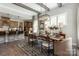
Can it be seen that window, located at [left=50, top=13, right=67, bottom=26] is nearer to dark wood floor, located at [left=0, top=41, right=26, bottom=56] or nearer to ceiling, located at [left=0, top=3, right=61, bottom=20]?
ceiling, located at [left=0, top=3, right=61, bottom=20]

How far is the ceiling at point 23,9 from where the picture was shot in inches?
86.7

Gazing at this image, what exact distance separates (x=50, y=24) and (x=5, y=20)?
3.07 ft

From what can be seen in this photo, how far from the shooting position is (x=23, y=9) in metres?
2.24

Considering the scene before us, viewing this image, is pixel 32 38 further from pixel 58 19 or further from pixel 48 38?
pixel 58 19

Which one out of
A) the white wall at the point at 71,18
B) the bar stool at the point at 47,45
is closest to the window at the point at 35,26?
the bar stool at the point at 47,45

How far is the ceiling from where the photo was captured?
2.20 meters

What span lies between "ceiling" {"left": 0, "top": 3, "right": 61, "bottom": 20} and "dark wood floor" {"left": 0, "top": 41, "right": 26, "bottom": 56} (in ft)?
1.94

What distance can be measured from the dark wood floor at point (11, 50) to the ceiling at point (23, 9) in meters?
0.59

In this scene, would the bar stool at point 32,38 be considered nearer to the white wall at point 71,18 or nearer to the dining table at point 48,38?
the dining table at point 48,38

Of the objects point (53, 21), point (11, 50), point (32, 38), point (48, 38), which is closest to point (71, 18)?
point (53, 21)

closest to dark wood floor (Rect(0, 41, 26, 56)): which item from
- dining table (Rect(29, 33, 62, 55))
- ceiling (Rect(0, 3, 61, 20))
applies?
dining table (Rect(29, 33, 62, 55))

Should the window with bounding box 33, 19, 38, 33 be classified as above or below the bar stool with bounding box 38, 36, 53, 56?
above

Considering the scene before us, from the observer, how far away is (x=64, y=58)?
2.27 meters

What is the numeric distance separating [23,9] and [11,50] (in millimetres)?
899
